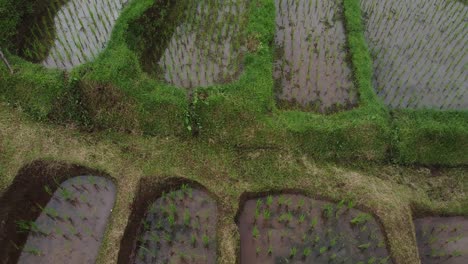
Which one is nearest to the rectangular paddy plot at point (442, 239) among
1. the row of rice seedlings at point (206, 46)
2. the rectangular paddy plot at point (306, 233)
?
the rectangular paddy plot at point (306, 233)

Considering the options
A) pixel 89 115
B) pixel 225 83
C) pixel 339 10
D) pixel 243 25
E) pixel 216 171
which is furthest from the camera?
pixel 339 10

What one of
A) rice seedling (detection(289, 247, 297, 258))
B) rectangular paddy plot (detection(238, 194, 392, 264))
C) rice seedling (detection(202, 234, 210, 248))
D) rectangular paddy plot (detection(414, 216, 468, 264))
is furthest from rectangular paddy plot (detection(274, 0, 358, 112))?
rice seedling (detection(202, 234, 210, 248))

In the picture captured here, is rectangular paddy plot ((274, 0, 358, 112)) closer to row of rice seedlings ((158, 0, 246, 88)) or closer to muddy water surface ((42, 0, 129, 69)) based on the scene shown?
row of rice seedlings ((158, 0, 246, 88))

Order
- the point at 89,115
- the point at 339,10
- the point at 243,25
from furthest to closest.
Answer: the point at 339,10, the point at 243,25, the point at 89,115

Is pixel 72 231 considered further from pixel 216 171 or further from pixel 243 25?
pixel 243 25

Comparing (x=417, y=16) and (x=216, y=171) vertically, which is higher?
(x=417, y=16)

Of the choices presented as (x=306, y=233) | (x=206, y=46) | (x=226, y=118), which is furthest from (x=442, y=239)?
(x=206, y=46)

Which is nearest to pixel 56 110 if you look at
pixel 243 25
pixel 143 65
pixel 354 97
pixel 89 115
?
pixel 89 115
